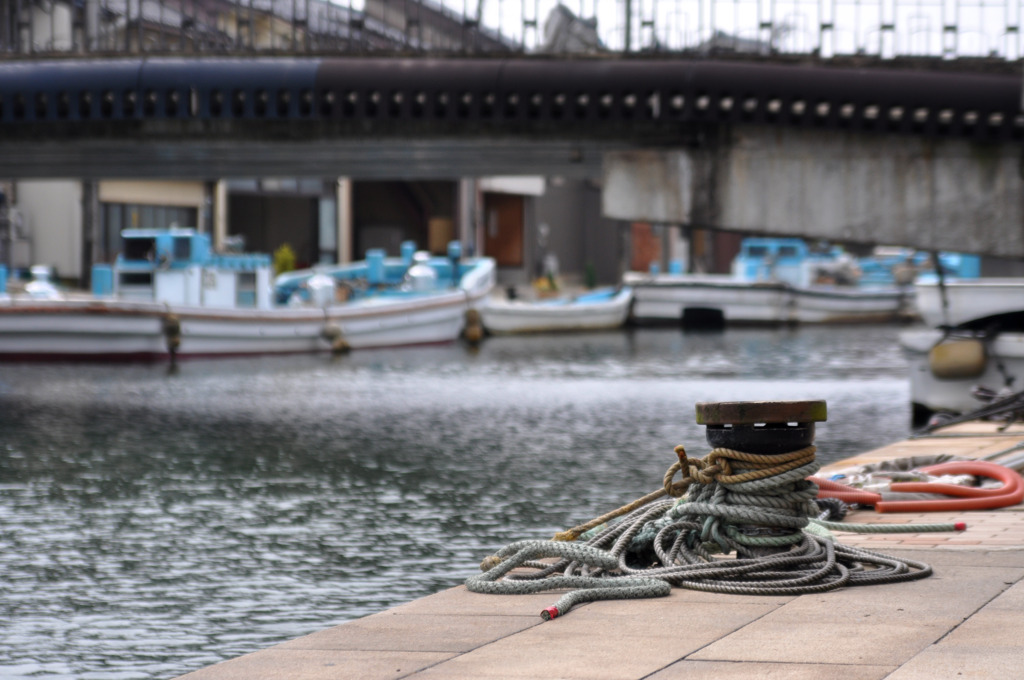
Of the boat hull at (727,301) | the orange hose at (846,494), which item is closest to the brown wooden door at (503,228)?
the boat hull at (727,301)

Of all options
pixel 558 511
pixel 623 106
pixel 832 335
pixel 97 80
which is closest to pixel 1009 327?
pixel 623 106

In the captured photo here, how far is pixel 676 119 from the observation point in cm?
1733

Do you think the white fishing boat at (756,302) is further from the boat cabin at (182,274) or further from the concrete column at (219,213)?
the boat cabin at (182,274)

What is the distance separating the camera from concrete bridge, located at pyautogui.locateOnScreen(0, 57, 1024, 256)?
55.1 feet

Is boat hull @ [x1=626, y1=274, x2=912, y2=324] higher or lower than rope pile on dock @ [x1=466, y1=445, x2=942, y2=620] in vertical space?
lower

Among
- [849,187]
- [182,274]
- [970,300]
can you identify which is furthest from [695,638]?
[182,274]

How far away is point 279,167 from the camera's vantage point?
66.1 ft

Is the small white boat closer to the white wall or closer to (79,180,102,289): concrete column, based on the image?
(79,180,102,289): concrete column

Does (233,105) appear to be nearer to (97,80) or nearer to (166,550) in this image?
(97,80)

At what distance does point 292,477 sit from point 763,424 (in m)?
9.70

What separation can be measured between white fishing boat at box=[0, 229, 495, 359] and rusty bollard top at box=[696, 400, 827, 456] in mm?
29351

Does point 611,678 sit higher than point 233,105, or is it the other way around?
point 233,105

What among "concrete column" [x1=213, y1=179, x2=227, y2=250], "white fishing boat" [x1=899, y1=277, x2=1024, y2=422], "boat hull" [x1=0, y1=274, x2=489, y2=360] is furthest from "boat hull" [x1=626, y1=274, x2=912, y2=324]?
"white fishing boat" [x1=899, y1=277, x2=1024, y2=422]

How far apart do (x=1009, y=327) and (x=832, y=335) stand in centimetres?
2644
